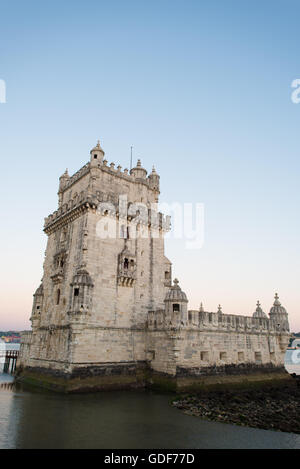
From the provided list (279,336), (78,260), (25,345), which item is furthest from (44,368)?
(279,336)

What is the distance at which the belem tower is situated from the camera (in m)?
25.2

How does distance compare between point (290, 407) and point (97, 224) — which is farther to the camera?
point (97, 224)

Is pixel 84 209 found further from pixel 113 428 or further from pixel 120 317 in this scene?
pixel 113 428

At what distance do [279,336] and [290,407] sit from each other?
14.0m

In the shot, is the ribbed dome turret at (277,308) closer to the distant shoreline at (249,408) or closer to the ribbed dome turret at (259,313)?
the ribbed dome turret at (259,313)

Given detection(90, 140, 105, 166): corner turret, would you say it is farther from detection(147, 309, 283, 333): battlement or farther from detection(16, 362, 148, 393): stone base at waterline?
detection(16, 362, 148, 393): stone base at waterline

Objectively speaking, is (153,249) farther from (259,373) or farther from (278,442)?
(278,442)

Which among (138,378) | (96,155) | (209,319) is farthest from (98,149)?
(138,378)

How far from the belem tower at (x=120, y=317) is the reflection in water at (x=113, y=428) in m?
4.26

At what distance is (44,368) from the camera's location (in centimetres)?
2764

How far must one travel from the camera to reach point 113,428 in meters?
15.2

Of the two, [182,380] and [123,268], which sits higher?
[123,268]

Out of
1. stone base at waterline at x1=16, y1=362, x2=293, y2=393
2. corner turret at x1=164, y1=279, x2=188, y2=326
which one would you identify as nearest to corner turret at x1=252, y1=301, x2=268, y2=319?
stone base at waterline at x1=16, y1=362, x2=293, y2=393
